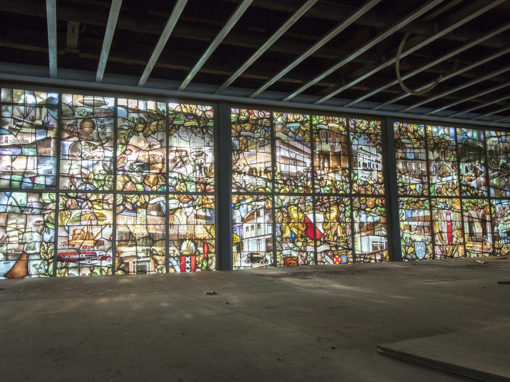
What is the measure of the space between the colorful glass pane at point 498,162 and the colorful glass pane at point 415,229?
261 centimetres

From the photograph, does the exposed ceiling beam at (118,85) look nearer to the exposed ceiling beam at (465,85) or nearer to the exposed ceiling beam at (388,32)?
the exposed ceiling beam at (465,85)

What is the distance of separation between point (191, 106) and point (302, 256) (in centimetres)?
414

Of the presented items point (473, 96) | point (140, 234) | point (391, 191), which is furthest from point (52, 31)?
point (473, 96)

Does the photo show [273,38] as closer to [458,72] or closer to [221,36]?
[221,36]

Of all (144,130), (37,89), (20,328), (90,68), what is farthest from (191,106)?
(20,328)

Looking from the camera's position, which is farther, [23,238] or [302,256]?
[302,256]

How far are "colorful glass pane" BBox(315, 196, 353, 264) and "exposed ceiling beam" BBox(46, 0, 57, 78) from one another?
595 cm

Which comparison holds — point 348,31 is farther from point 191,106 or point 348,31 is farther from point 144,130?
point 144,130

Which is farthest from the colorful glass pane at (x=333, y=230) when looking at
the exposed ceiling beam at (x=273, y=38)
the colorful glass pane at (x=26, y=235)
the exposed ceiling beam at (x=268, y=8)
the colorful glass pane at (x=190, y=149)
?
the colorful glass pane at (x=26, y=235)

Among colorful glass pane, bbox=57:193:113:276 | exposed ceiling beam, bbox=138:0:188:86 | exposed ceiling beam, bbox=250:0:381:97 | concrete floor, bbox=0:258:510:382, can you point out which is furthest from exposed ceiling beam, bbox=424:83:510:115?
colorful glass pane, bbox=57:193:113:276

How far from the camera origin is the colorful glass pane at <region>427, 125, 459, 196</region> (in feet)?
34.4

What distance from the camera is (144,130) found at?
8.11m

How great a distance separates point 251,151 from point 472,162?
21.7 feet

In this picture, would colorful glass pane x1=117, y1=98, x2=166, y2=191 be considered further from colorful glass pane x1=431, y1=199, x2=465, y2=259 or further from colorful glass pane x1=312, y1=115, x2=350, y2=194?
colorful glass pane x1=431, y1=199, x2=465, y2=259
